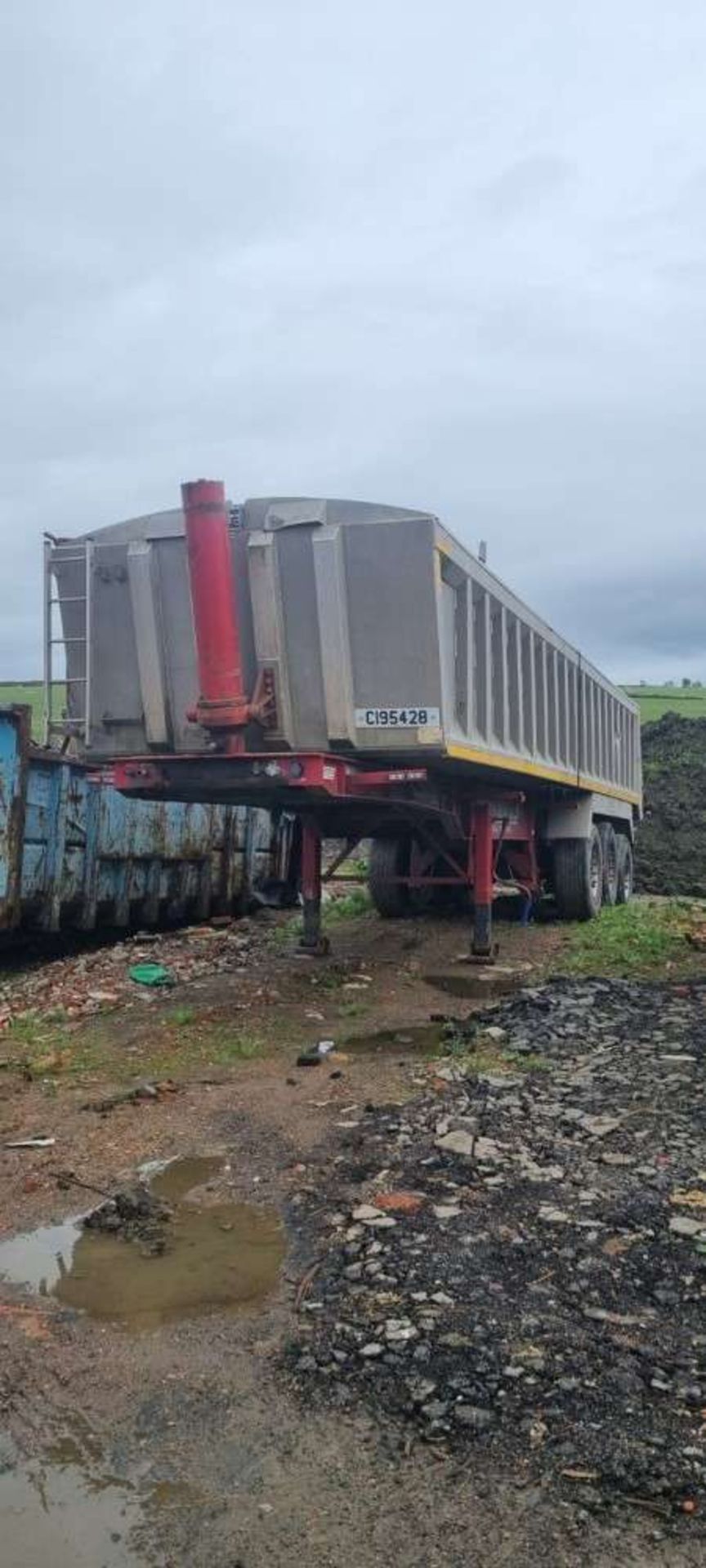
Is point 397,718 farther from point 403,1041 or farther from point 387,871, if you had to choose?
point 387,871

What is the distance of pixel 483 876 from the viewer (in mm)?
10023

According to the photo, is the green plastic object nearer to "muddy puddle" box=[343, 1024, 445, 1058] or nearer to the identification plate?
"muddy puddle" box=[343, 1024, 445, 1058]

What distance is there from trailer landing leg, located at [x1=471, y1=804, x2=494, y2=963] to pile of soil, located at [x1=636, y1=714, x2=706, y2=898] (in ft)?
30.7

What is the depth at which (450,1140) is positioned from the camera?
499 centimetres

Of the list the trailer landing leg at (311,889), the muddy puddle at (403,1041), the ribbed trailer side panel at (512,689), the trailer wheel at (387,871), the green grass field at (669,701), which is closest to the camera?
the muddy puddle at (403,1041)

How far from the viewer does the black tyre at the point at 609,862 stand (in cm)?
1437

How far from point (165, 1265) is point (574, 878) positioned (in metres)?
9.50

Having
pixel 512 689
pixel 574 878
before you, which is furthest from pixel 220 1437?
pixel 574 878

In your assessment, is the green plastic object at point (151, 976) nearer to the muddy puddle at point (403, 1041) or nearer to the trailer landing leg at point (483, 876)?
the muddy puddle at point (403, 1041)

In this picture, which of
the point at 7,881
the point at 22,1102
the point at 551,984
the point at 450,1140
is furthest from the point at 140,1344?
the point at 7,881

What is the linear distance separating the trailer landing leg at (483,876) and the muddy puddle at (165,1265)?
18.9 feet

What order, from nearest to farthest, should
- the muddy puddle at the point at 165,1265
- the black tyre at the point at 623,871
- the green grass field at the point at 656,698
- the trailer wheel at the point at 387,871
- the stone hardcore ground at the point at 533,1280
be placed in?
the stone hardcore ground at the point at 533,1280, the muddy puddle at the point at 165,1265, the trailer wheel at the point at 387,871, the black tyre at the point at 623,871, the green grass field at the point at 656,698

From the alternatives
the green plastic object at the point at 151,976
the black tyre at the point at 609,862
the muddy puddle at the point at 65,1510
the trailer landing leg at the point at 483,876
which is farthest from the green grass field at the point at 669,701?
the muddy puddle at the point at 65,1510

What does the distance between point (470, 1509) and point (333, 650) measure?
17.8 feet
